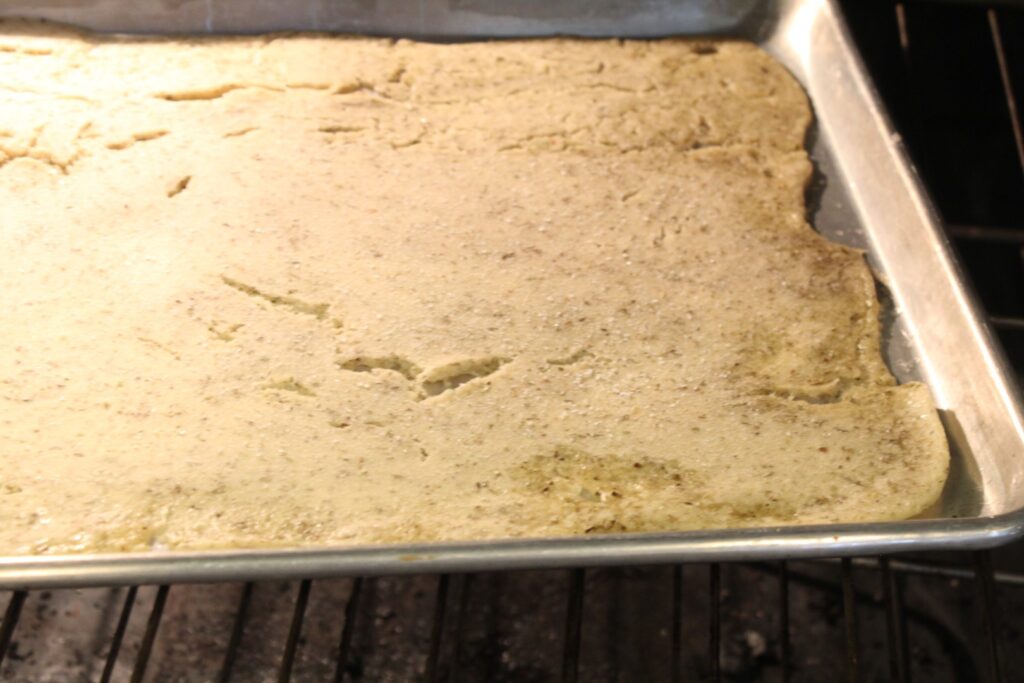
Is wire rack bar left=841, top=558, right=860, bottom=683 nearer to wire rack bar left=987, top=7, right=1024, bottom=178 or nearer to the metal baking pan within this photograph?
the metal baking pan

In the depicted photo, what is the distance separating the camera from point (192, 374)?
3.92ft

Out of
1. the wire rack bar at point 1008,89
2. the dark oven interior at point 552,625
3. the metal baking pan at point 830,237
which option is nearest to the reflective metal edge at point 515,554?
the metal baking pan at point 830,237

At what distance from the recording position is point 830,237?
147 cm

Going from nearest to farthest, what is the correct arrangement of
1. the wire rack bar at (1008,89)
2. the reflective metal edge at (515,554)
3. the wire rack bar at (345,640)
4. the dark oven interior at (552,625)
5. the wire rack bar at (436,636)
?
the reflective metal edge at (515,554), the wire rack bar at (436,636), the wire rack bar at (345,640), the dark oven interior at (552,625), the wire rack bar at (1008,89)

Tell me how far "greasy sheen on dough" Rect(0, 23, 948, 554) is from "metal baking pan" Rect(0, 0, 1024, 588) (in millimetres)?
58

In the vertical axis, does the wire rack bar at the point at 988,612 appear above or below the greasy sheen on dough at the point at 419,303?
below

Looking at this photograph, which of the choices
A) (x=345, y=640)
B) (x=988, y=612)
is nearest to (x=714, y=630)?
(x=988, y=612)

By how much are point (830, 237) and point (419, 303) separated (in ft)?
2.10

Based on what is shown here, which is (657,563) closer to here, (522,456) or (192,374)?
(522,456)

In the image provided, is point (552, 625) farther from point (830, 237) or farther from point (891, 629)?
point (830, 237)

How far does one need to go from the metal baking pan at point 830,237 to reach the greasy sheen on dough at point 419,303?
0.19 feet

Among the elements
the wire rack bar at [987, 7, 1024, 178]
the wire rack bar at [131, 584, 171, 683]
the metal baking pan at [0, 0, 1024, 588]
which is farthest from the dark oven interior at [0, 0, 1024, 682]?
the wire rack bar at [131, 584, 171, 683]

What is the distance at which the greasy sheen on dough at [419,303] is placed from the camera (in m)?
1.09

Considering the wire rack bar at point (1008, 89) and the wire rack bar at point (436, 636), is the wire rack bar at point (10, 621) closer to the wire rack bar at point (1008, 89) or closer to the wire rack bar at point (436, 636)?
→ the wire rack bar at point (436, 636)
